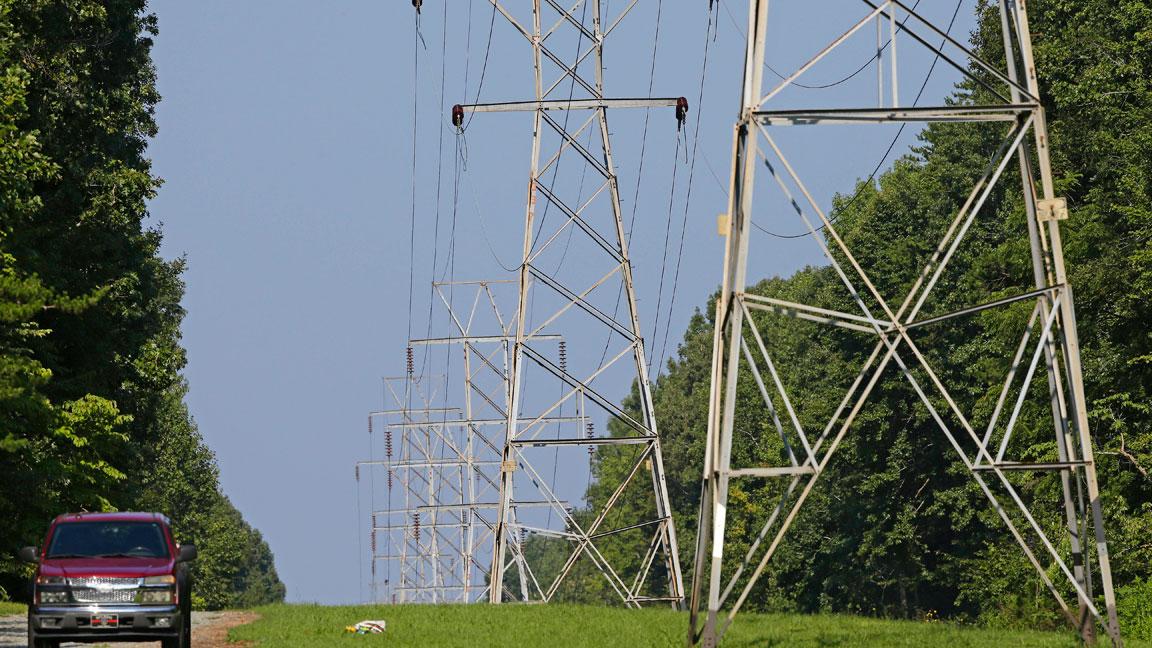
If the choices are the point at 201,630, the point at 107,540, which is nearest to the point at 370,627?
the point at 201,630

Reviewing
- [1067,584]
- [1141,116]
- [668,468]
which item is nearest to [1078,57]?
[1141,116]

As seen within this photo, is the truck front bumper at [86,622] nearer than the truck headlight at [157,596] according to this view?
Yes

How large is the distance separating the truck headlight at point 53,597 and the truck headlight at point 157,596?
913 millimetres

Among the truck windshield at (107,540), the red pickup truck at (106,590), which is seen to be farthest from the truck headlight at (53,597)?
Answer: the truck windshield at (107,540)

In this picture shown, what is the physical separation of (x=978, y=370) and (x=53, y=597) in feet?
125

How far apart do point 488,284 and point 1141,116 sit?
1366 inches

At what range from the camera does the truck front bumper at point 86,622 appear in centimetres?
2064

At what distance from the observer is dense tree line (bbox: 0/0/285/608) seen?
30.8 m

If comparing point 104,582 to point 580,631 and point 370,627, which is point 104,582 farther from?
point 580,631

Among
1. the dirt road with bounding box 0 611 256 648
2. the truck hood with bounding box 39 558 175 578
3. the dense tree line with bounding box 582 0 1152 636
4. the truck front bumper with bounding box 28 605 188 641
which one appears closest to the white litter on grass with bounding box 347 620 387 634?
the dirt road with bounding box 0 611 256 648

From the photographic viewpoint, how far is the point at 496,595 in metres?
37.4

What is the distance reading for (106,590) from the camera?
2089cm

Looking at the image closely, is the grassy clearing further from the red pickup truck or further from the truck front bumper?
the truck front bumper

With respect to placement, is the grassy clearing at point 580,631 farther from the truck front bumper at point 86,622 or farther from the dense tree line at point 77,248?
the dense tree line at point 77,248
